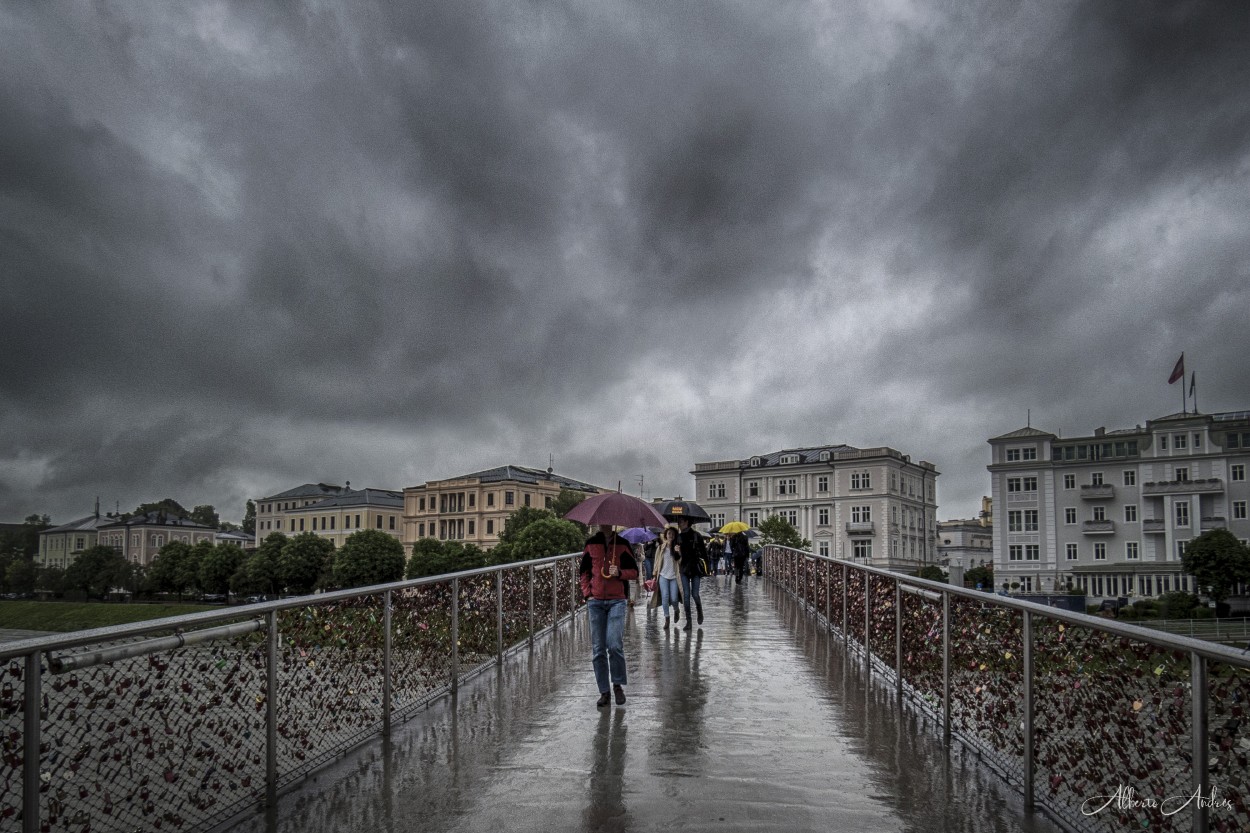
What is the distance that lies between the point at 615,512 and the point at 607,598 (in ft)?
2.57

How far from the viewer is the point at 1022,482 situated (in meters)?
76.9

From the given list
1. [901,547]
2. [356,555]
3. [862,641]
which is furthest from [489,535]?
[862,641]

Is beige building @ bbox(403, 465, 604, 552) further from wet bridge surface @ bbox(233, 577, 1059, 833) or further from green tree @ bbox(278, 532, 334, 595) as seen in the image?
wet bridge surface @ bbox(233, 577, 1059, 833)

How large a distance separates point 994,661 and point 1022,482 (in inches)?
3032

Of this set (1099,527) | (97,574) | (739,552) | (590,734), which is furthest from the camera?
(97,574)

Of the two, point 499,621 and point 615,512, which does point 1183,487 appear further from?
point 615,512

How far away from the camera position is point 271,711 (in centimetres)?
555

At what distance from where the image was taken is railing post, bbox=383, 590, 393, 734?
727 cm

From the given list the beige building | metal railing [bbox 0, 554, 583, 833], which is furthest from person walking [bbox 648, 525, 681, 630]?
the beige building

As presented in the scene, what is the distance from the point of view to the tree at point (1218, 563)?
5944 cm

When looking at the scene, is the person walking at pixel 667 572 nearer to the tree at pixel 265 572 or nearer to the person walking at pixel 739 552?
the person walking at pixel 739 552

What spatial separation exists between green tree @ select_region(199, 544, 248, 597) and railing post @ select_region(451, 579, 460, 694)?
90.6m

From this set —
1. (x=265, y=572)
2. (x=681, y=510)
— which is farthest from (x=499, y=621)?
(x=265, y=572)

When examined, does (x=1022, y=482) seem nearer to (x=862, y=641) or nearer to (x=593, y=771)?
(x=862, y=641)
